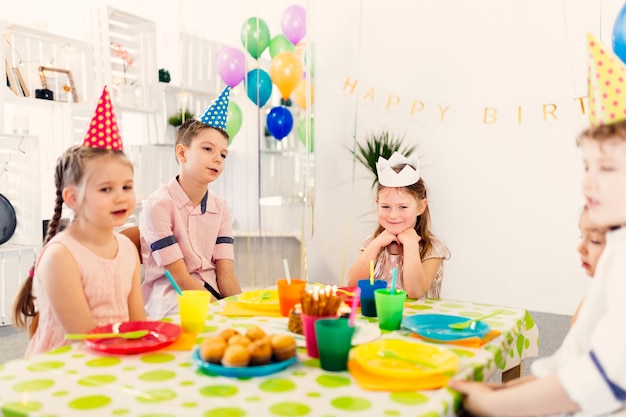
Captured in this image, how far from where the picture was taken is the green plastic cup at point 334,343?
3.45 ft

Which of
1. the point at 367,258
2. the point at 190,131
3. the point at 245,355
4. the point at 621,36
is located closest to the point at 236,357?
the point at 245,355

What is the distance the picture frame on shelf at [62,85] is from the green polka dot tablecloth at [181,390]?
3343mm

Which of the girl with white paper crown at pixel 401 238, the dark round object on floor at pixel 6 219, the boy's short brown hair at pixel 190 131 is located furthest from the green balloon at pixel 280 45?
the girl with white paper crown at pixel 401 238

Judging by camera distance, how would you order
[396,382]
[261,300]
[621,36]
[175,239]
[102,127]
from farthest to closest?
[621,36]
[175,239]
[261,300]
[102,127]
[396,382]

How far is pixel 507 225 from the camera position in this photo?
4.23 meters

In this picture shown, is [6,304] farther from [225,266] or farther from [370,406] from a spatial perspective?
[370,406]

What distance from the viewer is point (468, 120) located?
430 cm

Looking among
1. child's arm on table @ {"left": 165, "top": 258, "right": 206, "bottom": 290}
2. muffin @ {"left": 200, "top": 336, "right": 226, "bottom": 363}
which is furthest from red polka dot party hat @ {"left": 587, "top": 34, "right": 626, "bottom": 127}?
child's arm on table @ {"left": 165, "top": 258, "right": 206, "bottom": 290}

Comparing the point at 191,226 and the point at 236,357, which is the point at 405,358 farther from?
the point at 191,226

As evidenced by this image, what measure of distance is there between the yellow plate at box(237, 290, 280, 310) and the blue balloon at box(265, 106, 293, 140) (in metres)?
2.69

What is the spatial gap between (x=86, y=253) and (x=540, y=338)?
9.57ft

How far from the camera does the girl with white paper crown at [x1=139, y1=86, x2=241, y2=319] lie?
6.79 feet

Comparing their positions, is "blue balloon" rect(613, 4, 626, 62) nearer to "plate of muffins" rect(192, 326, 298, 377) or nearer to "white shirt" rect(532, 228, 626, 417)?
"white shirt" rect(532, 228, 626, 417)

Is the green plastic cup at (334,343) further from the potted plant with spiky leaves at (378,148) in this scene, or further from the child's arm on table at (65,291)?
the potted plant with spiky leaves at (378,148)
